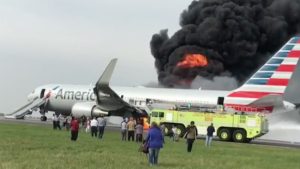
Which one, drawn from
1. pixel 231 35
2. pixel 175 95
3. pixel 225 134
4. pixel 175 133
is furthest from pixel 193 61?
pixel 175 133

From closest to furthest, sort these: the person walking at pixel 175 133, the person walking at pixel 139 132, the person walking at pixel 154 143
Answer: the person walking at pixel 154 143
the person walking at pixel 139 132
the person walking at pixel 175 133

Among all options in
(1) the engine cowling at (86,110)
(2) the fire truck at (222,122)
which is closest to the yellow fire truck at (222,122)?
(2) the fire truck at (222,122)

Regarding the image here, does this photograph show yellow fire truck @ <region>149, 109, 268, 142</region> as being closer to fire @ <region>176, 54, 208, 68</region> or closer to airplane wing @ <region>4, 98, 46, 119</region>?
airplane wing @ <region>4, 98, 46, 119</region>

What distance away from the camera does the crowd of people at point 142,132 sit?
69.0 ft

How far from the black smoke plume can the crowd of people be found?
73.4ft

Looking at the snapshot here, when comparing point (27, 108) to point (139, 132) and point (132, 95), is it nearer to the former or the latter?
point (132, 95)

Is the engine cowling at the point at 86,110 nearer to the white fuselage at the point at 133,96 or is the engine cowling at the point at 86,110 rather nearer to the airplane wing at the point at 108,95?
the airplane wing at the point at 108,95

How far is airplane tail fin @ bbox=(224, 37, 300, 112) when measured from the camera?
4750 centimetres

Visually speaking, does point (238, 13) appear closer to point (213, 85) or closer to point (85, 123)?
point (213, 85)

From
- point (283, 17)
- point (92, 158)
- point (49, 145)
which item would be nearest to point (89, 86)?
point (283, 17)

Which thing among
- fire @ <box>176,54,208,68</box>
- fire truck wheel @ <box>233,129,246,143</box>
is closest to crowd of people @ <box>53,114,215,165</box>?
fire truck wheel @ <box>233,129,246,143</box>

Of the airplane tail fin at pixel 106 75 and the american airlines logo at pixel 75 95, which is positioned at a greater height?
the airplane tail fin at pixel 106 75

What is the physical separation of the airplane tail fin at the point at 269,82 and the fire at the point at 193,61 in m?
20.6

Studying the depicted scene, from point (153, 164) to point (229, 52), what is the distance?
168ft
